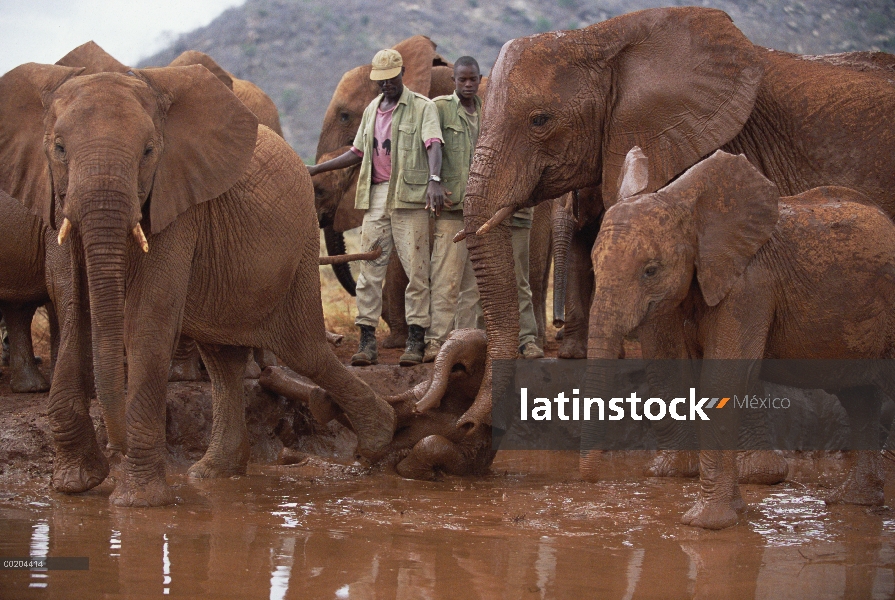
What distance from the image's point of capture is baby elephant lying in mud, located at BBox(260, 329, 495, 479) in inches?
A: 251

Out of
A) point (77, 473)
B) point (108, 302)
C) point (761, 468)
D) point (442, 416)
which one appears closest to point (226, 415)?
point (77, 473)

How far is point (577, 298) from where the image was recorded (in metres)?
8.13

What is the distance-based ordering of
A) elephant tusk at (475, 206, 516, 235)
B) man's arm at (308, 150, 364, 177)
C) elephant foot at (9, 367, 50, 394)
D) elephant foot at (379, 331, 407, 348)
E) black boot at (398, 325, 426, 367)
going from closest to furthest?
1. elephant tusk at (475, 206, 516, 235)
2. elephant foot at (9, 367, 50, 394)
3. black boot at (398, 325, 426, 367)
4. man's arm at (308, 150, 364, 177)
5. elephant foot at (379, 331, 407, 348)

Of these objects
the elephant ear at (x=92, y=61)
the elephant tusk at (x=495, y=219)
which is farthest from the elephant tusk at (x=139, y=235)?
Answer: the elephant tusk at (x=495, y=219)

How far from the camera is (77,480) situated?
561 centimetres

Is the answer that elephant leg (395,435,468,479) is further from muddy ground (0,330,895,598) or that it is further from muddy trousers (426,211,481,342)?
muddy trousers (426,211,481,342)

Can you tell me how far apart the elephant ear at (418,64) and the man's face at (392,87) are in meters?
1.77

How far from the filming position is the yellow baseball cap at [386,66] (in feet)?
→ 26.2

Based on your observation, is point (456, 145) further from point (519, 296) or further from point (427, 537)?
point (427, 537)

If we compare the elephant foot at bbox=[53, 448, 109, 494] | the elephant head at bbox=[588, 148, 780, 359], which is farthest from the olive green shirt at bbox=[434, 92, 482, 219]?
the elephant foot at bbox=[53, 448, 109, 494]

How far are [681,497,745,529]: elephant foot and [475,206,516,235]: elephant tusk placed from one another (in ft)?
6.19

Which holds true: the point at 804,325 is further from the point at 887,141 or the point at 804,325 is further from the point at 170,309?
the point at 170,309

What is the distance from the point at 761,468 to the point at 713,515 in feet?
3.82

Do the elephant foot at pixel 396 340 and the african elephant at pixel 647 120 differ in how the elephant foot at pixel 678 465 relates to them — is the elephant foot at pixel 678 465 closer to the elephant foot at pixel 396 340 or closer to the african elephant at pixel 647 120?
the african elephant at pixel 647 120
